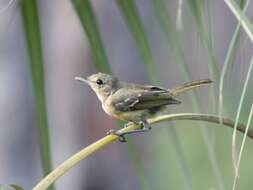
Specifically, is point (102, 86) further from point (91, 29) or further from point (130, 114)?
point (91, 29)

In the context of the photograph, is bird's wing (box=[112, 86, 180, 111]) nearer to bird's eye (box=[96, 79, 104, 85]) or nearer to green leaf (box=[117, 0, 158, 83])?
bird's eye (box=[96, 79, 104, 85])

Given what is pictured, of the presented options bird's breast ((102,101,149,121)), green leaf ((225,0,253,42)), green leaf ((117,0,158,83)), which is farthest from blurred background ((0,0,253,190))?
green leaf ((225,0,253,42))

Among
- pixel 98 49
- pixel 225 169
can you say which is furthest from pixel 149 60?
pixel 225 169

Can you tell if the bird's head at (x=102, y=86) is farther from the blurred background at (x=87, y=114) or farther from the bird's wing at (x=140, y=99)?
the blurred background at (x=87, y=114)

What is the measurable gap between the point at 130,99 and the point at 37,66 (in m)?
0.66

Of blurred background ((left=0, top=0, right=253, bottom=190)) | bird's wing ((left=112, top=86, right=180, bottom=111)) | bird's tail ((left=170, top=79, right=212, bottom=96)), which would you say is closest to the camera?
bird's tail ((left=170, top=79, right=212, bottom=96))

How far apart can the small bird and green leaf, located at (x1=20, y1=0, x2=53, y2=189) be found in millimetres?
473

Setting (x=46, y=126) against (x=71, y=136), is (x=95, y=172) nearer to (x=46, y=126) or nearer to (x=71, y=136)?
(x=71, y=136)

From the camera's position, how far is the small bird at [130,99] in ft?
5.22

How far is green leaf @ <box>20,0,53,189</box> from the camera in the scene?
105 cm

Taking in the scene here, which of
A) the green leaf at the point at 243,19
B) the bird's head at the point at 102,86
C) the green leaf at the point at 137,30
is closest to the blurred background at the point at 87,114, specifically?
the bird's head at the point at 102,86

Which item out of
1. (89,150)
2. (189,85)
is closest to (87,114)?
(189,85)

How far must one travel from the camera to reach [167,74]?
5902 millimetres

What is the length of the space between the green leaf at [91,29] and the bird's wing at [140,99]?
49 centimetres
